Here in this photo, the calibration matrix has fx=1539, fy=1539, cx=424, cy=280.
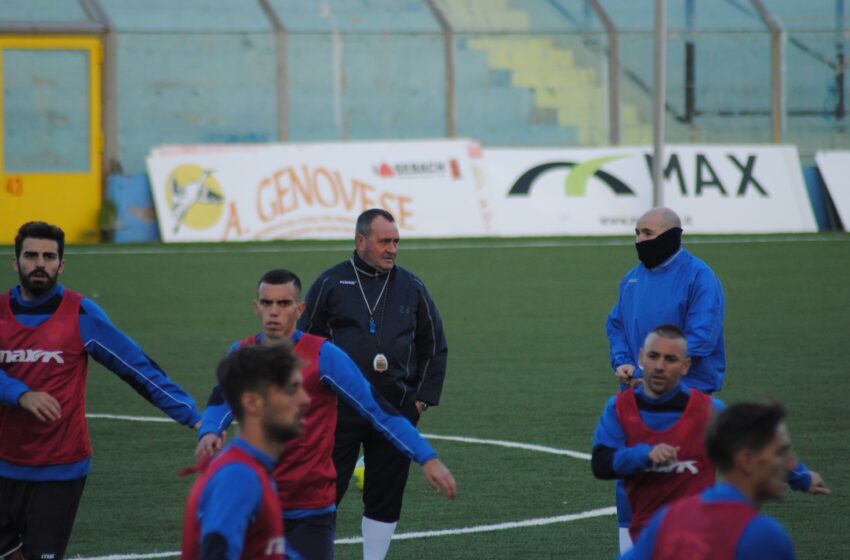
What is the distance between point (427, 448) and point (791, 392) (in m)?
9.00

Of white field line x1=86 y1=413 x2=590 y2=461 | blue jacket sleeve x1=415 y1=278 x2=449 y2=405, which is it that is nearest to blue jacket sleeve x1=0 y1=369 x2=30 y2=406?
blue jacket sleeve x1=415 y1=278 x2=449 y2=405

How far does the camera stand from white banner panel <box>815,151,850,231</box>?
33562 millimetres

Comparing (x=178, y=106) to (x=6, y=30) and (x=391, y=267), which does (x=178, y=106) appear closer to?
(x=6, y=30)

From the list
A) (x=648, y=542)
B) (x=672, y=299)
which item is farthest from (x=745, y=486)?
(x=672, y=299)

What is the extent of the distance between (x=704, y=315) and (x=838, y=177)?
26887 millimetres

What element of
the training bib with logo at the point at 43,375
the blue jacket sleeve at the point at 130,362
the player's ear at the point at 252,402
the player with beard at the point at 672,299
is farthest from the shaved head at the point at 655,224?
the player's ear at the point at 252,402

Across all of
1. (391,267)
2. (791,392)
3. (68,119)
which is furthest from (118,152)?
(391,267)

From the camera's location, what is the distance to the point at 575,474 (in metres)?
11.4

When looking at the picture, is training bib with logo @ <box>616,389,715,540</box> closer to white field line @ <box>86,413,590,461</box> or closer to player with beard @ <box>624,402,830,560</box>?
player with beard @ <box>624,402,830,560</box>

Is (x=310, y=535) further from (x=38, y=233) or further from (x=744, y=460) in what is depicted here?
(x=744, y=460)

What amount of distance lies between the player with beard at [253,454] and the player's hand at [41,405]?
7.79ft

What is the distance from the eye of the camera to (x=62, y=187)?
30.6m

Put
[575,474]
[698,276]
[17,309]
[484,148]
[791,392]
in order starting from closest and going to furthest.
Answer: [17,309] → [698,276] → [575,474] → [791,392] → [484,148]

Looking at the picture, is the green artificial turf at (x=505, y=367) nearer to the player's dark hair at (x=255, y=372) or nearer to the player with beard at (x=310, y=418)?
the player's dark hair at (x=255, y=372)
